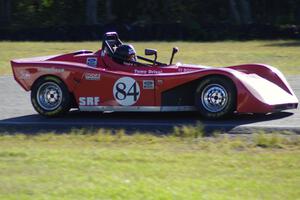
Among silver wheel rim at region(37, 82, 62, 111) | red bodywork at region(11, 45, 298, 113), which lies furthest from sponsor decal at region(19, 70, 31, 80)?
silver wheel rim at region(37, 82, 62, 111)

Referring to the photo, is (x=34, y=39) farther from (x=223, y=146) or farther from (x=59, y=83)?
(x=223, y=146)

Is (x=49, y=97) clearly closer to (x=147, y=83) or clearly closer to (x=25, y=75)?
(x=25, y=75)

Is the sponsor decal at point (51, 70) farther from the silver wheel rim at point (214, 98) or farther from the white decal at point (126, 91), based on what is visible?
the silver wheel rim at point (214, 98)

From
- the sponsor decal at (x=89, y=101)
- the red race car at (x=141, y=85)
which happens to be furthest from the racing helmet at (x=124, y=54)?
the sponsor decal at (x=89, y=101)

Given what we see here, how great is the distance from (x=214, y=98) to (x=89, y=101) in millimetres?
1996

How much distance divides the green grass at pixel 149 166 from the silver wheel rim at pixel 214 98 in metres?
0.95

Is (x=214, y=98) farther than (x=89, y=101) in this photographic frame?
No

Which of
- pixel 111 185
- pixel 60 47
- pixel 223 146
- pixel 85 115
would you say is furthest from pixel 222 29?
pixel 111 185

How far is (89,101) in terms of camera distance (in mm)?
11086

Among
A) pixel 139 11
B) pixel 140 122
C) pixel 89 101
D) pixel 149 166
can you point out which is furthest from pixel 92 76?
pixel 139 11

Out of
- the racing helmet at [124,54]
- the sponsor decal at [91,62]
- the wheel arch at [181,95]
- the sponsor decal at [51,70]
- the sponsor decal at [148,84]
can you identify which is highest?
the racing helmet at [124,54]

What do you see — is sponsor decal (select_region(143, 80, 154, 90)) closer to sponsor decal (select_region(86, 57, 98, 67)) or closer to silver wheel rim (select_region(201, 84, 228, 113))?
silver wheel rim (select_region(201, 84, 228, 113))

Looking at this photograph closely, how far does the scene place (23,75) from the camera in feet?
37.6

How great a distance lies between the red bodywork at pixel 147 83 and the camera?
10.3m
